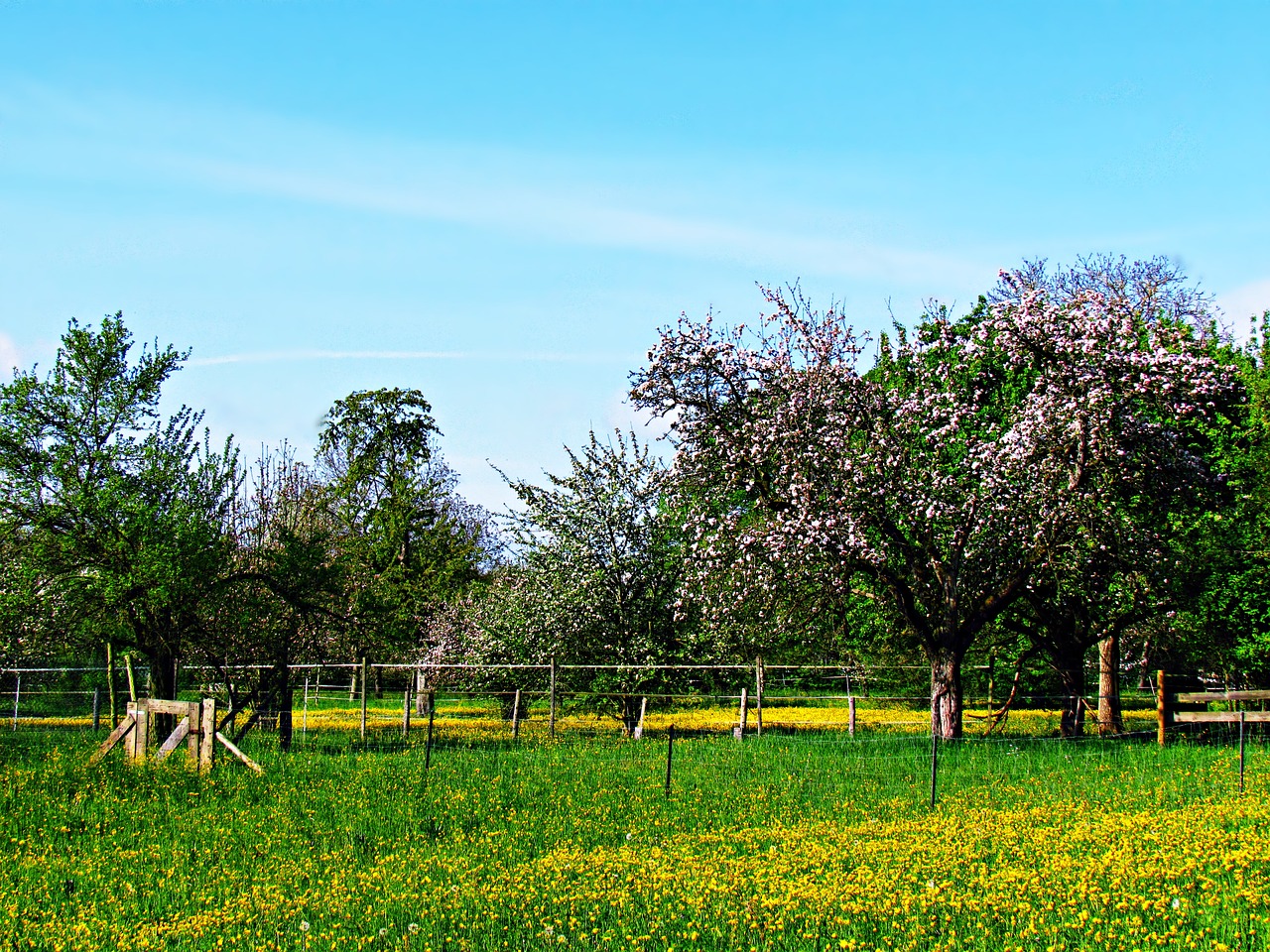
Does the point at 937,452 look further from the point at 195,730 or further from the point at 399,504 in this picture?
the point at 399,504

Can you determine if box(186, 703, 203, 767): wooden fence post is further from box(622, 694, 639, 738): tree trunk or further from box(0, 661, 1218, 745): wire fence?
box(622, 694, 639, 738): tree trunk

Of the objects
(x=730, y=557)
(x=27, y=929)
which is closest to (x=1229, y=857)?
(x=27, y=929)

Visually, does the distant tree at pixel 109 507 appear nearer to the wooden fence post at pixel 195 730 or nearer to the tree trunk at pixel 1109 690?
the wooden fence post at pixel 195 730

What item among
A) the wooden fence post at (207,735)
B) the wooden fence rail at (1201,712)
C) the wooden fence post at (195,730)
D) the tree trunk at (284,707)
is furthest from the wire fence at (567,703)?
the wooden fence post at (207,735)

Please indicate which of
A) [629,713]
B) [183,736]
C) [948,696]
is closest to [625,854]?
[183,736]

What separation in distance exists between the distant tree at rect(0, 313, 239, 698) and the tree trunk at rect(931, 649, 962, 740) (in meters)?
14.7

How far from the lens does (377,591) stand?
82.8 feet

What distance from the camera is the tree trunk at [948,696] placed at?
22859 millimetres

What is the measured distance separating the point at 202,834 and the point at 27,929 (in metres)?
3.59

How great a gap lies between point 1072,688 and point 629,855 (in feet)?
62.7

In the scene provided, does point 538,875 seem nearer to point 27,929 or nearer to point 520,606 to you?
point 27,929

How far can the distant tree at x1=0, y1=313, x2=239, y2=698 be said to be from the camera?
21266mm

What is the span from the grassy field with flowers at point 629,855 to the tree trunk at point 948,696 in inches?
180

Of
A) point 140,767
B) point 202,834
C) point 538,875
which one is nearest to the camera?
point 538,875
